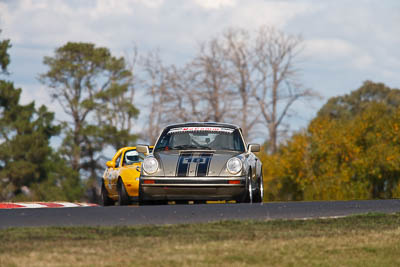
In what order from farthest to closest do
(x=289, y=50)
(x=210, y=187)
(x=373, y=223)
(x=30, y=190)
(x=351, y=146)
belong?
(x=289, y=50) → (x=30, y=190) → (x=351, y=146) → (x=210, y=187) → (x=373, y=223)

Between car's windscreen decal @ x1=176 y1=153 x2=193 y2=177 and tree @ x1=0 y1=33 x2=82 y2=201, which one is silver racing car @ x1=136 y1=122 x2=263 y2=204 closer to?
car's windscreen decal @ x1=176 y1=153 x2=193 y2=177

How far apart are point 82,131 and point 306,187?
1820 centimetres

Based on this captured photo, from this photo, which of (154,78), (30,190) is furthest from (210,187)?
(154,78)

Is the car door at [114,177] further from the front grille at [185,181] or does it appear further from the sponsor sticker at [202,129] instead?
the front grille at [185,181]

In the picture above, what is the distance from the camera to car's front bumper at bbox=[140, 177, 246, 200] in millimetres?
14977

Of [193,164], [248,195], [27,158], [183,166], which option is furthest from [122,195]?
[27,158]

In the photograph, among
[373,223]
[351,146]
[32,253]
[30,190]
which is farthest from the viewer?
[30,190]

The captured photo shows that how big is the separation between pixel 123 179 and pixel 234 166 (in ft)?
10.9

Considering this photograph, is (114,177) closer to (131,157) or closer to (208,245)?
(131,157)

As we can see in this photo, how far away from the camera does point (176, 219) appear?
11.8 meters

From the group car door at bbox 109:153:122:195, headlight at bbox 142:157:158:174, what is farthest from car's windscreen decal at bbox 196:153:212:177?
car door at bbox 109:153:122:195

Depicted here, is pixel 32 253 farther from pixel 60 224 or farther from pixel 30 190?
pixel 30 190

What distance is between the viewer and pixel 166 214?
12602 mm

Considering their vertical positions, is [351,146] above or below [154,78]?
below
